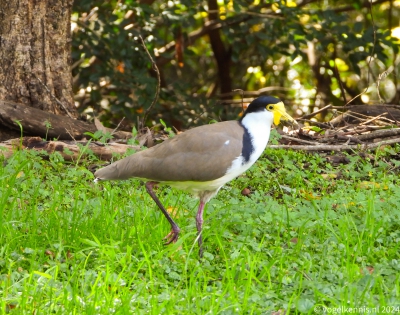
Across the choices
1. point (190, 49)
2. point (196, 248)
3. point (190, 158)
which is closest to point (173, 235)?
point (196, 248)

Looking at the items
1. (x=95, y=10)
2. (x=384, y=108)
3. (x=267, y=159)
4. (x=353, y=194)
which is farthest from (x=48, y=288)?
(x=95, y=10)

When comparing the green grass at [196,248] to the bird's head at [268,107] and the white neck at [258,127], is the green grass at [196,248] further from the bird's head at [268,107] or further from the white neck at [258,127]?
the bird's head at [268,107]

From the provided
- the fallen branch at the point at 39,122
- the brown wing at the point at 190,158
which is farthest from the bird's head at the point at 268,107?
the fallen branch at the point at 39,122

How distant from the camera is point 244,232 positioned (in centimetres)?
517

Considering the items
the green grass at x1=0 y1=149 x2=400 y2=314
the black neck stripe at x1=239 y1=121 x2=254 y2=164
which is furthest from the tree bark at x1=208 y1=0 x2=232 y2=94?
the black neck stripe at x1=239 y1=121 x2=254 y2=164

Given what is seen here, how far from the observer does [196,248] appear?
4.94 m

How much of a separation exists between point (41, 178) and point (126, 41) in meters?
3.24

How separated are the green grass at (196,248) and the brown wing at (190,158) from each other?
377 mm

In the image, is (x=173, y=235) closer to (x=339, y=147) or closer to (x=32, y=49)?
(x=339, y=147)

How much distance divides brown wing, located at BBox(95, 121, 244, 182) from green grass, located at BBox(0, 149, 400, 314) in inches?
14.9

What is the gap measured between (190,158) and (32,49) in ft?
10.7

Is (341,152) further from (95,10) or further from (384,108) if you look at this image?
(95,10)

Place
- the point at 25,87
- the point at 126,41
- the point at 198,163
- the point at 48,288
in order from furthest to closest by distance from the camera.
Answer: the point at 126,41 → the point at 25,87 → the point at 198,163 → the point at 48,288

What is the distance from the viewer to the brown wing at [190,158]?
491cm
